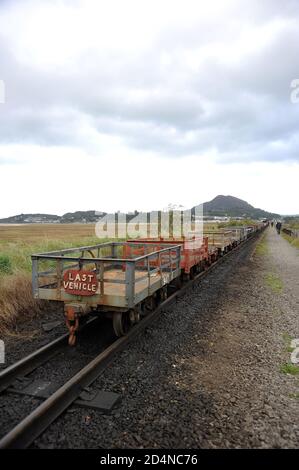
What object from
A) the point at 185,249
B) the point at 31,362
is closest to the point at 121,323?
the point at 31,362

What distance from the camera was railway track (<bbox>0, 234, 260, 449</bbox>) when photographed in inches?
126

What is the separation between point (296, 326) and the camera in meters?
7.03

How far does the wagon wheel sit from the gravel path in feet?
0.96

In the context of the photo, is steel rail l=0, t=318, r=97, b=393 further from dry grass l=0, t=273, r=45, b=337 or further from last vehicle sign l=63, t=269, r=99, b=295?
dry grass l=0, t=273, r=45, b=337

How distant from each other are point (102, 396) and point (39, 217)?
626 feet

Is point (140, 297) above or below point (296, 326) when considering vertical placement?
above

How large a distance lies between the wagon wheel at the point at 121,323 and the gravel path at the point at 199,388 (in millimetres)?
293

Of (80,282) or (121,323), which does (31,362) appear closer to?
(80,282)

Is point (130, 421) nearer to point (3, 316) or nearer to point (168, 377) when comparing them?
point (168, 377)

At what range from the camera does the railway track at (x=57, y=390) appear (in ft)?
10.5

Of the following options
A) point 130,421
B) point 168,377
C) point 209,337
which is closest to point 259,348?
point 209,337

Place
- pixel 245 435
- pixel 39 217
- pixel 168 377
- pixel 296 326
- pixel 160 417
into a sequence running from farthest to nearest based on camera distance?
pixel 39 217 < pixel 296 326 < pixel 168 377 < pixel 160 417 < pixel 245 435

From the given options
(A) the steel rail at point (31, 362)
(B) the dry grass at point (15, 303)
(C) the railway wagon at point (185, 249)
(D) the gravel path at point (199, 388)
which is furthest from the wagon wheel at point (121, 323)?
(C) the railway wagon at point (185, 249)

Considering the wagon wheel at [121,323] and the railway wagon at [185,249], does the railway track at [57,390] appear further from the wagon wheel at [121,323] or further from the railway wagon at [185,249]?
the railway wagon at [185,249]
